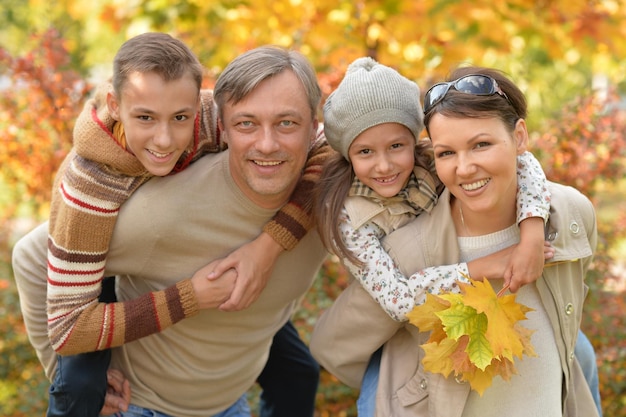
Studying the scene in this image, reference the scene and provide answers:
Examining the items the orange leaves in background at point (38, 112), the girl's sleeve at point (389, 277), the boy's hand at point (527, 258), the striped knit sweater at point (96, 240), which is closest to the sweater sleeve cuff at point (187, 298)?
the striped knit sweater at point (96, 240)

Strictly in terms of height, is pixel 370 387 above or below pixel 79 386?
above

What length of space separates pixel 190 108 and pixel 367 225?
2.61 feet

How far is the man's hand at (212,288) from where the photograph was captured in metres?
2.94

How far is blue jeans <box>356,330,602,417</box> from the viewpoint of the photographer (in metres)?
2.87

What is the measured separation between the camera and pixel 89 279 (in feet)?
9.21

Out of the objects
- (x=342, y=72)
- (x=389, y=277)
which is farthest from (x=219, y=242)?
(x=342, y=72)

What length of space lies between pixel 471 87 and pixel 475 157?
230mm

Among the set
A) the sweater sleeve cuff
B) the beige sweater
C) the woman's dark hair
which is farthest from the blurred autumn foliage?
the woman's dark hair

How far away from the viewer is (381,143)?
2771 millimetres

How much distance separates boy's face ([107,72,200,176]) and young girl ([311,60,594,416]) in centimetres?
74

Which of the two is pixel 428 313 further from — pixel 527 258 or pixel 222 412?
pixel 222 412

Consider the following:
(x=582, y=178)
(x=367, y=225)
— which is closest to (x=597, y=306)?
(x=582, y=178)

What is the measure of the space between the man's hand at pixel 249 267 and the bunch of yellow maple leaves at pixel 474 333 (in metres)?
0.69

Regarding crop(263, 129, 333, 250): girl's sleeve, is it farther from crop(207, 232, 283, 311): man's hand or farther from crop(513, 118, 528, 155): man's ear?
crop(513, 118, 528, 155): man's ear
